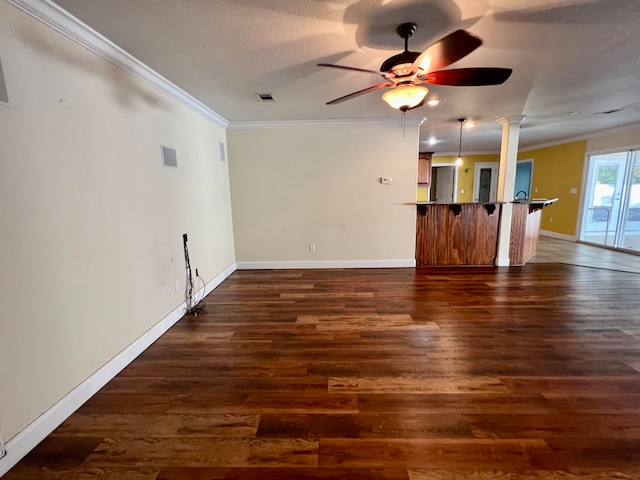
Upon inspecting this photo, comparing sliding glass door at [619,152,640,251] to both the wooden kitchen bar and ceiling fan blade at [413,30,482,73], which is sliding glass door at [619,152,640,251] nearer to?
the wooden kitchen bar

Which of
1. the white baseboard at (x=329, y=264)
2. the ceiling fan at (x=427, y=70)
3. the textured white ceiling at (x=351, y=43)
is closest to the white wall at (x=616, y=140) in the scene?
the textured white ceiling at (x=351, y=43)

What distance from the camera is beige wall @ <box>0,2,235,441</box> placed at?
1.48 meters

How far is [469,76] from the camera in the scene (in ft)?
6.41

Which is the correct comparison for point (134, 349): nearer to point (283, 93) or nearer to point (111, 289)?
point (111, 289)

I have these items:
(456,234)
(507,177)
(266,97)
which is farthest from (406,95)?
(507,177)

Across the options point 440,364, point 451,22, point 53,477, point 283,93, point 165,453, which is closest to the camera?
point 53,477

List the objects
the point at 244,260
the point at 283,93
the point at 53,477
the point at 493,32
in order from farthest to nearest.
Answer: the point at 244,260 → the point at 283,93 → the point at 493,32 → the point at 53,477

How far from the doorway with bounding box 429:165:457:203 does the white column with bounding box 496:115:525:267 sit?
14.2ft

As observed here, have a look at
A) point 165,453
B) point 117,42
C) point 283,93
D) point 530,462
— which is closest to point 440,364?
point 530,462

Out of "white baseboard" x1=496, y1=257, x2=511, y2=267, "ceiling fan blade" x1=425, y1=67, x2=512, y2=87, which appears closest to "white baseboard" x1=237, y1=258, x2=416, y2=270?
"white baseboard" x1=496, y1=257, x2=511, y2=267

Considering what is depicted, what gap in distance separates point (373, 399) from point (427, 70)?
214 centimetres

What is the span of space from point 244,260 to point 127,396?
3.09 m

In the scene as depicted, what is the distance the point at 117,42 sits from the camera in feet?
6.82

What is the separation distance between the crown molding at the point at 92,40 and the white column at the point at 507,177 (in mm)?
4617
